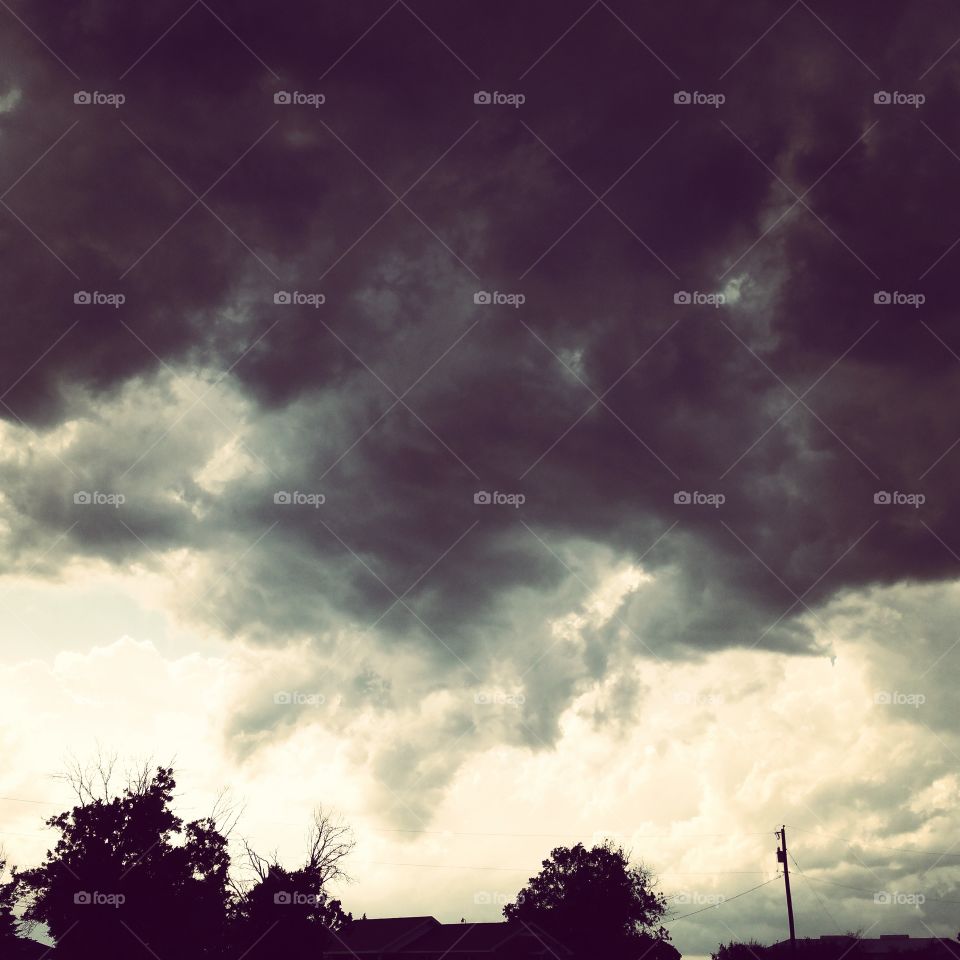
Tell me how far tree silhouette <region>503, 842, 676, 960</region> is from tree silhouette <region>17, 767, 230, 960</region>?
4302 centimetres

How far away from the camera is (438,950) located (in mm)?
60062

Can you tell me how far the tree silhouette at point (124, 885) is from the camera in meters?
36.0

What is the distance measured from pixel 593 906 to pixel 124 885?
2158 inches

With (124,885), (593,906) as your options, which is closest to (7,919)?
(124,885)

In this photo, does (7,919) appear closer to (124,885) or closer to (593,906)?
(124,885)

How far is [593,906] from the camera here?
80375 mm

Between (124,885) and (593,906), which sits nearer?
(124,885)

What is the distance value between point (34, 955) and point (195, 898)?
17.6m

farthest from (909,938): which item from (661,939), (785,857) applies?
(785,857)

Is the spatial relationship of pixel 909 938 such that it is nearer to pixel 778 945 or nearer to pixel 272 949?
pixel 778 945

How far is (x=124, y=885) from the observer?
37.0 metres

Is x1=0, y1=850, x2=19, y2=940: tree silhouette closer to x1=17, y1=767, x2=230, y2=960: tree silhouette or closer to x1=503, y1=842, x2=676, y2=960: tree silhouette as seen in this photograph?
x1=17, y1=767, x2=230, y2=960: tree silhouette

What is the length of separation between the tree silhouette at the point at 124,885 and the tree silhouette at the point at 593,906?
4302cm

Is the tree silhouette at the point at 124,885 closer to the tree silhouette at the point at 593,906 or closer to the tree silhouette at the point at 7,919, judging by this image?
the tree silhouette at the point at 7,919
